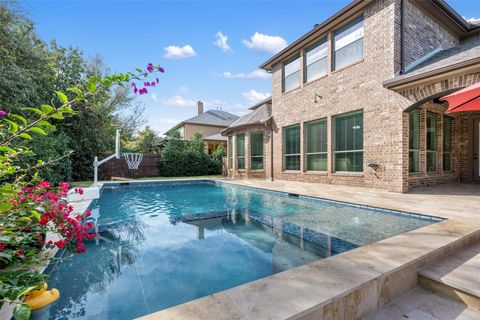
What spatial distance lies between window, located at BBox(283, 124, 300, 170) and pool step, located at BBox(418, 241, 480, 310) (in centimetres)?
888

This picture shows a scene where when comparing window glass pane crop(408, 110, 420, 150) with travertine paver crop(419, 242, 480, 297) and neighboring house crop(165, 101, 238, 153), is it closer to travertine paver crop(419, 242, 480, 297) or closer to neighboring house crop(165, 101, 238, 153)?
travertine paver crop(419, 242, 480, 297)

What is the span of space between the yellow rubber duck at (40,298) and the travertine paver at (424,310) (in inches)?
114

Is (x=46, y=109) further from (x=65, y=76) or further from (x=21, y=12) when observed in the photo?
(x=65, y=76)

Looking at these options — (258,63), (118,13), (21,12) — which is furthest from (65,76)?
(258,63)

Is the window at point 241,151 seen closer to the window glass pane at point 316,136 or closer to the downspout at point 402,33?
the window glass pane at point 316,136

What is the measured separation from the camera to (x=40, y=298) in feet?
7.27

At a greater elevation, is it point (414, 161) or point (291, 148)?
point (291, 148)

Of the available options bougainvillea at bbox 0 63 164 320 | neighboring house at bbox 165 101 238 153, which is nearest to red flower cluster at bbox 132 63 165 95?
A: bougainvillea at bbox 0 63 164 320

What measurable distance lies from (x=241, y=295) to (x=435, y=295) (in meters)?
2.00

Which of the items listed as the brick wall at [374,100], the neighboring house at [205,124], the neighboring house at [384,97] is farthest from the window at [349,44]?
the neighboring house at [205,124]

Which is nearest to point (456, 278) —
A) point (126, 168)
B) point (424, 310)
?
point (424, 310)

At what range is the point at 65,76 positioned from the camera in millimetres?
13695

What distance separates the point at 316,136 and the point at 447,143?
5092 millimetres

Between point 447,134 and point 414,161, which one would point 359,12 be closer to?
point 414,161
